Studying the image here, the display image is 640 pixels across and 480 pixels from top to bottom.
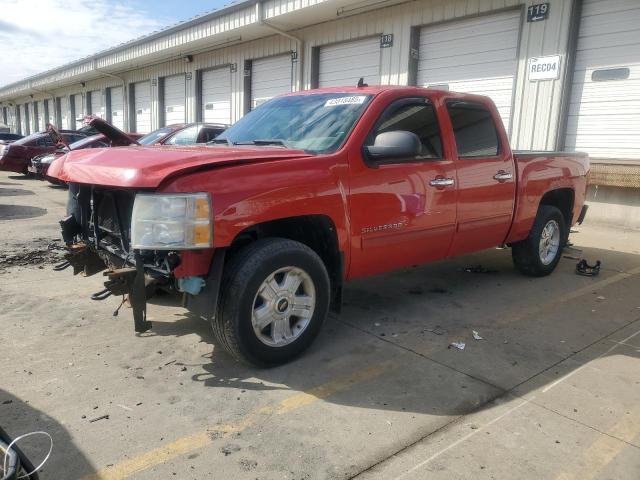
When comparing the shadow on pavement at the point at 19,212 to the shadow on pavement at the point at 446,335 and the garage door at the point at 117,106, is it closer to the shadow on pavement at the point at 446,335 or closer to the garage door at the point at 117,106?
the shadow on pavement at the point at 446,335

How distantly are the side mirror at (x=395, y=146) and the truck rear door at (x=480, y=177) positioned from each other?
0.95m

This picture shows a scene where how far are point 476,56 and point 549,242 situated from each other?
6.10 metres

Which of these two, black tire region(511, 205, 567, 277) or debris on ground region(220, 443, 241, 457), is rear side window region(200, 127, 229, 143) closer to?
black tire region(511, 205, 567, 277)

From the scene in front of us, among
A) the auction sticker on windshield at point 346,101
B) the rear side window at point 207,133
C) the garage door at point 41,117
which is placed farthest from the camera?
the garage door at point 41,117

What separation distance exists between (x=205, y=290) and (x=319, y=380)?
0.95 meters

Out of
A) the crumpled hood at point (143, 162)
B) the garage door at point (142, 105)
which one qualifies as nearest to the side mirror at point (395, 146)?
the crumpled hood at point (143, 162)

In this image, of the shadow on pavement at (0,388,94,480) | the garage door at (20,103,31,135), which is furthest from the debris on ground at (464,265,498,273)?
the garage door at (20,103,31,135)

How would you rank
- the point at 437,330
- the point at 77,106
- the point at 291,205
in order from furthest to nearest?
the point at 77,106, the point at 437,330, the point at 291,205

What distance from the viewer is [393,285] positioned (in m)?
5.59

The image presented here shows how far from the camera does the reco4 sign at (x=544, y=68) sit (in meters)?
9.46

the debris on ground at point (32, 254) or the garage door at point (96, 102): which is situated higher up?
the garage door at point (96, 102)

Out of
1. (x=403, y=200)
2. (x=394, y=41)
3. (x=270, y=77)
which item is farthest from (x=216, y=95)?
(x=403, y=200)

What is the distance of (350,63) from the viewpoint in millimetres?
13414

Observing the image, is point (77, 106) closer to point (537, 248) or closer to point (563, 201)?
point (563, 201)
